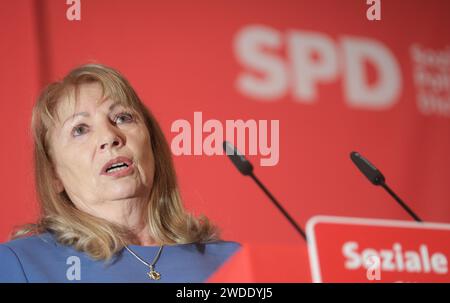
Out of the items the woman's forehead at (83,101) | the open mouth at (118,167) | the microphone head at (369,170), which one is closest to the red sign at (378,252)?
the microphone head at (369,170)

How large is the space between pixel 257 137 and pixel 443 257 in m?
0.57

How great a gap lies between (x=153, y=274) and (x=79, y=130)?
365 mm

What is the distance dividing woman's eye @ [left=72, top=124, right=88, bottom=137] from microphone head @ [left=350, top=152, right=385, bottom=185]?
64 centimetres

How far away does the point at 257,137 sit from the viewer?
6.39 feet

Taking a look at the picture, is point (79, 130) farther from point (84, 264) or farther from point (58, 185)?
point (84, 264)

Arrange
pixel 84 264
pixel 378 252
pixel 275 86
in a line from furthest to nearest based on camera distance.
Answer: pixel 275 86, pixel 378 252, pixel 84 264

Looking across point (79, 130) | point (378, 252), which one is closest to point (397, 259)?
point (378, 252)

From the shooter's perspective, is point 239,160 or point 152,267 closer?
point 152,267

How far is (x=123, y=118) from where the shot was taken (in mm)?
1694

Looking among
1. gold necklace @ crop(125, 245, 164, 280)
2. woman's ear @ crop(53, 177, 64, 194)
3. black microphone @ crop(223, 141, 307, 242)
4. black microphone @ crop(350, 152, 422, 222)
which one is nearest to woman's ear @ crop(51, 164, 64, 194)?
woman's ear @ crop(53, 177, 64, 194)

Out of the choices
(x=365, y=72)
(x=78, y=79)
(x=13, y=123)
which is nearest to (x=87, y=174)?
(x=78, y=79)

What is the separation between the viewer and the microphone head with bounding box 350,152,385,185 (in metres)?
1.66

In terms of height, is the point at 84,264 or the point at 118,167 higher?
the point at 118,167

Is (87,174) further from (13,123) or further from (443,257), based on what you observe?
(443,257)
